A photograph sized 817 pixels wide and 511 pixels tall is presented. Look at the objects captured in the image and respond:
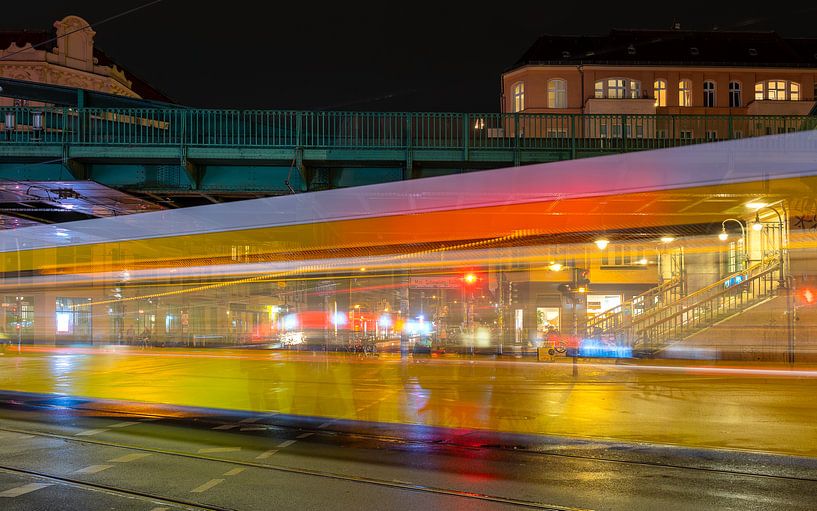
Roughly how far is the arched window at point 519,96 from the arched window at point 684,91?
13405mm

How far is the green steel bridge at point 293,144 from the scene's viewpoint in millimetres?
19016

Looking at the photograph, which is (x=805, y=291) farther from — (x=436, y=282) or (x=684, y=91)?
(x=684, y=91)

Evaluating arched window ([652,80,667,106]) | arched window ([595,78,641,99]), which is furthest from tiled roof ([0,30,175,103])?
arched window ([652,80,667,106])

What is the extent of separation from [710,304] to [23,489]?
75.7 feet

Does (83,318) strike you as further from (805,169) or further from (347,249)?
(805,169)

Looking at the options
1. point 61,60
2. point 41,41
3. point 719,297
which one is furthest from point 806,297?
point 41,41

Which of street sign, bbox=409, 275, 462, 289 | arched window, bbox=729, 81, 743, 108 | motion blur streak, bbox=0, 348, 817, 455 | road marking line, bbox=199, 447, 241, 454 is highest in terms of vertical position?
arched window, bbox=729, 81, 743, 108

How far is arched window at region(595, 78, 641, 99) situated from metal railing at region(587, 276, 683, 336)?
37.7 meters

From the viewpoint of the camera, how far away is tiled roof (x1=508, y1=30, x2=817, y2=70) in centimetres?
6556

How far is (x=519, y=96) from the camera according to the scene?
66.9 m

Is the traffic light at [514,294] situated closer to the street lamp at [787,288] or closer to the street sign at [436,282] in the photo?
the street sign at [436,282]

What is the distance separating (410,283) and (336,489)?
59.9 feet

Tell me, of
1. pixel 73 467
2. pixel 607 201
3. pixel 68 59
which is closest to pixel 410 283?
pixel 607 201

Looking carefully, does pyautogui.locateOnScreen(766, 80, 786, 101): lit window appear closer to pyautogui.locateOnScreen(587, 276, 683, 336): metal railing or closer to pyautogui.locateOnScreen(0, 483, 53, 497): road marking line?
pyautogui.locateOnScreen(587, 276, 683, 336): metal railing
